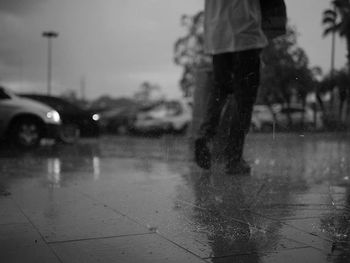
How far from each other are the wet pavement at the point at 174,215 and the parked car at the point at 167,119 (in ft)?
75.3

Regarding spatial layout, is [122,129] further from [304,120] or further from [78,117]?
[304,120]

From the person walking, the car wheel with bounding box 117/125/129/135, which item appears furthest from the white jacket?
the car wheel with bounding box 117/125/129/135

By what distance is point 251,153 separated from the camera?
588 centimetres

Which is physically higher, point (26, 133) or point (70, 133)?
point (26, 133)

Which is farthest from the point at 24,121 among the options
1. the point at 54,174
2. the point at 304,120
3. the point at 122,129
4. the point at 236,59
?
the point at 122,129

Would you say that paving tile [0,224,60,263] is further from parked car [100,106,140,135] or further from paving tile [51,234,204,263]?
parked car [100,106,140,135]

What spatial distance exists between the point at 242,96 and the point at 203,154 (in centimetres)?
59

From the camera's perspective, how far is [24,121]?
444 inches

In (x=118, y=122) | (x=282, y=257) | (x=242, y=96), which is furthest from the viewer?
(x=118, y=122)

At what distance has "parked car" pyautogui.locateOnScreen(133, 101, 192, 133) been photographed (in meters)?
28.2

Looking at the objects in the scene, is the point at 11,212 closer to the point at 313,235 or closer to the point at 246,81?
the point at 313,235

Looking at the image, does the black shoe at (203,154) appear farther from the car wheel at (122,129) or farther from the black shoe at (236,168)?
the car wheel at (122,129)

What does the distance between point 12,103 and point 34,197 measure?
27.1 ft

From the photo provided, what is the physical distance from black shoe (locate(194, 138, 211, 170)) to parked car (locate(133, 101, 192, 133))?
22654mm
